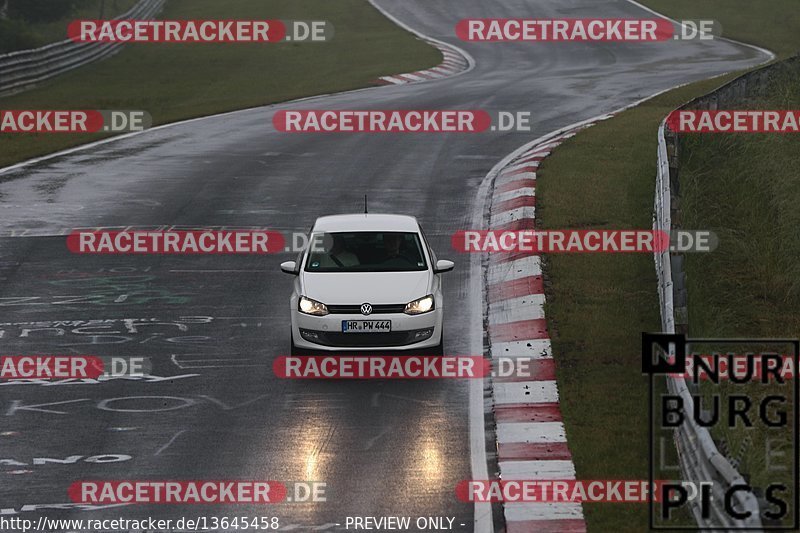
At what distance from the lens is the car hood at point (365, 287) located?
13.9m

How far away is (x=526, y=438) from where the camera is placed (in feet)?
39.1

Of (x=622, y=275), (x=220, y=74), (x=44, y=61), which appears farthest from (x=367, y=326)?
(x=220, y=74)

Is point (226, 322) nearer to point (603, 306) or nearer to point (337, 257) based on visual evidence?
point (337, 257)

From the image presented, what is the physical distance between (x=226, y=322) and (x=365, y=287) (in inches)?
99.3

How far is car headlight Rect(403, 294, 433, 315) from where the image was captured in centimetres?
1393

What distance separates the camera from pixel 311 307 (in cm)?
1400

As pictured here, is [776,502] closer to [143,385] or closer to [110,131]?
[143,385]

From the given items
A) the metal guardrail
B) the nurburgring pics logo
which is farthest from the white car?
the metal guardrail

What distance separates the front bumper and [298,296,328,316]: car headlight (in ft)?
0.16

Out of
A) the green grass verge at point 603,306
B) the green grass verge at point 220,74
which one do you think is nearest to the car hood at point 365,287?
the green grass verge at point 603,306

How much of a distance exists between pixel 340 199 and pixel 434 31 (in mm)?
33873

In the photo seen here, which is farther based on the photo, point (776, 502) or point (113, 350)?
point (113, 350)

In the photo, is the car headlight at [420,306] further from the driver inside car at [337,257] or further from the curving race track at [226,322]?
the driver inside car at [337,257]

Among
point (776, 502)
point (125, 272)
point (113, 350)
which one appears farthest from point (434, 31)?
point (776, 502)
